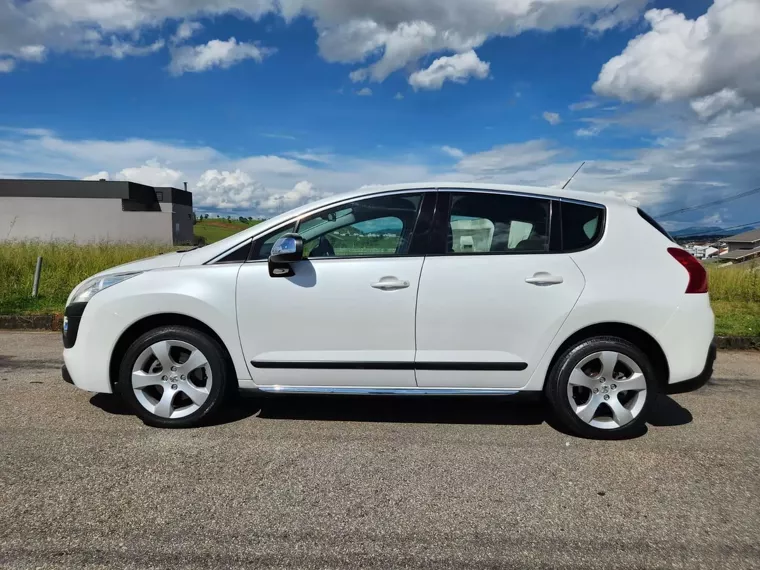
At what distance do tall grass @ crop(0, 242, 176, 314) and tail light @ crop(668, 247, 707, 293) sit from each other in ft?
27.6

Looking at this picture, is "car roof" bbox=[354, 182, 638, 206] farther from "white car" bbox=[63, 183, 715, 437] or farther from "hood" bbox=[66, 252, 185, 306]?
"hood" bbox=[66, 252, 185, 306]

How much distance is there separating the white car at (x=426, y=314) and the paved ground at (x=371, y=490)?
339 millimetres

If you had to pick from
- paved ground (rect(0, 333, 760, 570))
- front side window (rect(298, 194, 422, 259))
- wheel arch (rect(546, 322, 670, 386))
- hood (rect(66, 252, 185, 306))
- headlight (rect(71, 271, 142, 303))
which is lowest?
paved ground (rect(0, 333, 760, 570))

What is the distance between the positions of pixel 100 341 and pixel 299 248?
1.54 m

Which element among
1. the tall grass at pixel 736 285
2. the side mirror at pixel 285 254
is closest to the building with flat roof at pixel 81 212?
the tall grass at pixel 736 285

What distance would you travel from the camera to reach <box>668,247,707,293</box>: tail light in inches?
147

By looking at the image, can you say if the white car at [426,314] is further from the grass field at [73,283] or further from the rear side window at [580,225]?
the grass field at [73,283]

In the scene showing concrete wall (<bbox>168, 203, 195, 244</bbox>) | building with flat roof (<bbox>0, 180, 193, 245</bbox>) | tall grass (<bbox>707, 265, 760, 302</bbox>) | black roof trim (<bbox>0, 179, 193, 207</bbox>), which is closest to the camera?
tall grass (<bbox>707, 265, 760, 302</bbox>)

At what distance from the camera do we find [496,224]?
3.90 metres

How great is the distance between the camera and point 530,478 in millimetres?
3236

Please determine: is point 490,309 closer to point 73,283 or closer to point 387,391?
point 387,391

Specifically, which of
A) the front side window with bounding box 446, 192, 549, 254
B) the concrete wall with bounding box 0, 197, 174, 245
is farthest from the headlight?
the concrete wall with bounding box 0, 197, 174, 245

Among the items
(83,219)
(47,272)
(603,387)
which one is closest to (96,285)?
(603,387)

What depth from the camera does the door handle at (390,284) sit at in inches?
147
